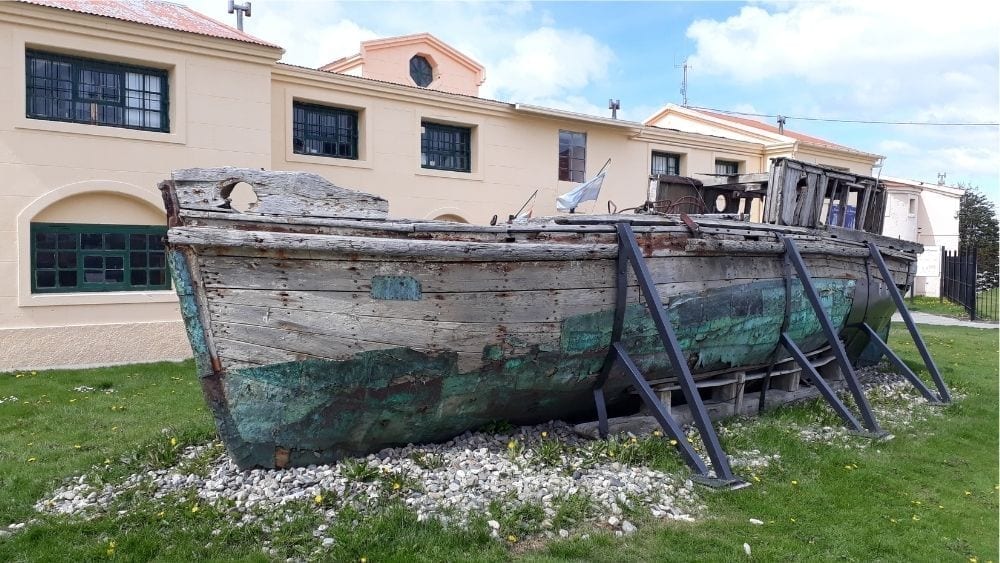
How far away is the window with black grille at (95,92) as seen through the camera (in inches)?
459

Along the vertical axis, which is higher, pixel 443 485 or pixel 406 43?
pixel 406 43

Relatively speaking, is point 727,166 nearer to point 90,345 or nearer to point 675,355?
point 675,355

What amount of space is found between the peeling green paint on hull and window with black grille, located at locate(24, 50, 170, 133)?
9043 millimetres

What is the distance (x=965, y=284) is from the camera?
74.8 feet

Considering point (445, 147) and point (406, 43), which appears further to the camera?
point (406, 43)

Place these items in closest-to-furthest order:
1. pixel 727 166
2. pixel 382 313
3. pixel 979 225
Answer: pixel 382 313 < pixel 727 166 < pixel 979 225

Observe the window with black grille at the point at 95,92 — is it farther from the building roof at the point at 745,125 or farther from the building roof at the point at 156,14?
the building roof at the point at 745,125

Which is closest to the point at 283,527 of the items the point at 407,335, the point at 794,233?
the point at 407,335

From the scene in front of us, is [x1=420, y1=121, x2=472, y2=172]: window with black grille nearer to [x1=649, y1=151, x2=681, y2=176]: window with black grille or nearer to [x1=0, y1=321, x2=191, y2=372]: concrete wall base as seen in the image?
[x1=649, y1=151, x2=681, y2=176]: window with black grille

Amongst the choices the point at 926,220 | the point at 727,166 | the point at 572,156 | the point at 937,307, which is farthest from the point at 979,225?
the point at 572,156

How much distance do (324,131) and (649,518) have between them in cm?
1208

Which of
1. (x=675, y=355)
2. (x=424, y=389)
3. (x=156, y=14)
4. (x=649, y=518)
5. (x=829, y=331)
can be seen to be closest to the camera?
(x=649, y=518)

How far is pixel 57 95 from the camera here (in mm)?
11812

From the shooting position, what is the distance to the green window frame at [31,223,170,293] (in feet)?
38.5
